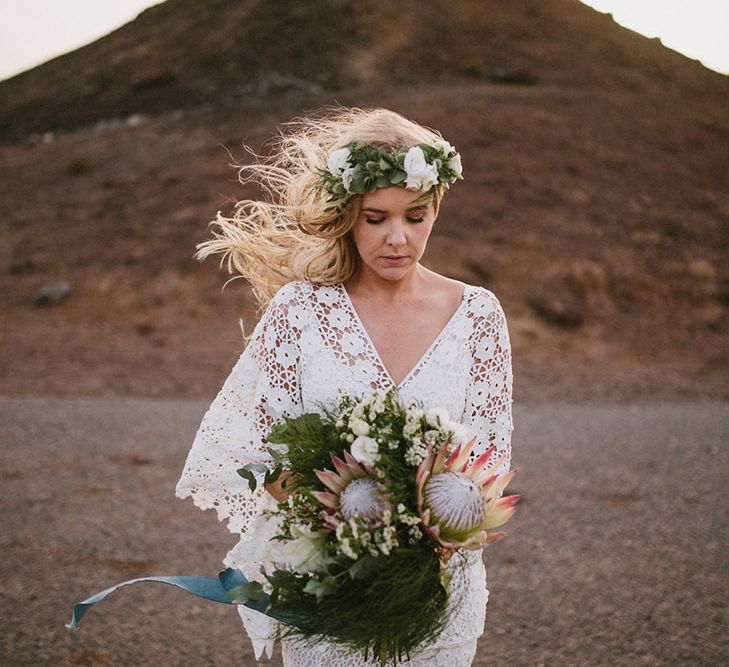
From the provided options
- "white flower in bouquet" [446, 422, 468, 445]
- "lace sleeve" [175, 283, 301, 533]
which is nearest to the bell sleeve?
"lace sleeve" [175, 283, 301, 533]

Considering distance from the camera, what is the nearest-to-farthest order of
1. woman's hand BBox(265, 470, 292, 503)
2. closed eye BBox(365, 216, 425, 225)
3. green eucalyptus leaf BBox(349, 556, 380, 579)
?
→ green eucalyptus leaf BBox(349, 556, 380, 579)
woman's hand BBox(265, 470, 292, 503)
closed eye BBox(365, 216, 425, 225)

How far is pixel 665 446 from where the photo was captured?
8508 mm

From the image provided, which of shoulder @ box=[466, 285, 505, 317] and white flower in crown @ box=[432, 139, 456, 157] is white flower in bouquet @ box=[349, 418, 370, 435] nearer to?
shoulder @ box=[466, 285, 505, 317]

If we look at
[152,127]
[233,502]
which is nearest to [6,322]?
[233,502]

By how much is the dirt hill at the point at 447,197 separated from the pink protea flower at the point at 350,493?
7.21 feet

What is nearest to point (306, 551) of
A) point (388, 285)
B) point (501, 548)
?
point (388, 285)

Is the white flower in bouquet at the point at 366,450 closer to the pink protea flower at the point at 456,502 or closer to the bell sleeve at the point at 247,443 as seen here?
the pink protea flower at the point at 456,502

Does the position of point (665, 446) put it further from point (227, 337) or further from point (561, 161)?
point (561, 161)

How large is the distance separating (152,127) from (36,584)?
29088mm

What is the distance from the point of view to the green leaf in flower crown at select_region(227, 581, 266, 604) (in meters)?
2.06

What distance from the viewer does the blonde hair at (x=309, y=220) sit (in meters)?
2.60

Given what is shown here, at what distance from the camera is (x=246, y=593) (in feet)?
6.76

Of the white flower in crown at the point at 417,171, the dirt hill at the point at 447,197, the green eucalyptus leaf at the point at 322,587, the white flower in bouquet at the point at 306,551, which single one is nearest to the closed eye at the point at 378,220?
the white flower in crown at the point at 417,171

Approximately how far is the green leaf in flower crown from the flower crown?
1234mm
